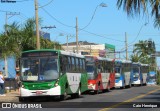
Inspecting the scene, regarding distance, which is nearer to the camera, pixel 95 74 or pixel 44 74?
pixel 44 74

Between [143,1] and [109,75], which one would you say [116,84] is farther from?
[143,1]

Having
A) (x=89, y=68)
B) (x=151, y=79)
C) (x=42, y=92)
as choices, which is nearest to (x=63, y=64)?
(x=42, y=92)

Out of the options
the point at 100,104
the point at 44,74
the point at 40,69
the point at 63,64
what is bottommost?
the point at 100,104

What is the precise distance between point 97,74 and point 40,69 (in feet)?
36.7

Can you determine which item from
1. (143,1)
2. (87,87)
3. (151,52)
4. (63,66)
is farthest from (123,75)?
(151,52)

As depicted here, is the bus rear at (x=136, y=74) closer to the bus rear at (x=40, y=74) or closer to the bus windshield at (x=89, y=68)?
the bus windshield at (x=89, y=68)

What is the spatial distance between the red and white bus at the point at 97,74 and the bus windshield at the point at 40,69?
9.82 m

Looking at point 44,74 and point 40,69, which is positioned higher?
point 40,69

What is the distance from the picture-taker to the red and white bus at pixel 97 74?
36500mm

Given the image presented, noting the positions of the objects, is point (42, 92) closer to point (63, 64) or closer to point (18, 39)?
point (63, 64)

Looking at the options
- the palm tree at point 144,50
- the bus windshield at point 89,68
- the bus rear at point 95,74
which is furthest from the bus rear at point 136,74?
the palm tree at point 144,50

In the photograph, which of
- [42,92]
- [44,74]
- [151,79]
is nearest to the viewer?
[42,92]

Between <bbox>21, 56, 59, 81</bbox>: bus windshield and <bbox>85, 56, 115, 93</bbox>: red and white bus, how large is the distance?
9821 mm

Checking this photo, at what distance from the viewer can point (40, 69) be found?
26734 millimetres
